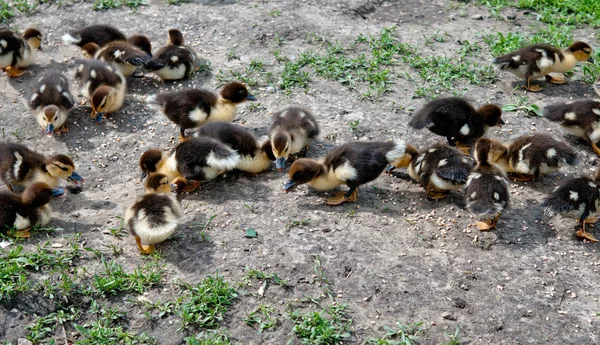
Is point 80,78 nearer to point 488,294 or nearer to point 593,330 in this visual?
point 488,294

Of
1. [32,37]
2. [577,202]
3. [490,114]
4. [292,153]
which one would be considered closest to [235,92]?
[292,153]

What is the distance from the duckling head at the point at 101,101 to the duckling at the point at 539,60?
4520mm

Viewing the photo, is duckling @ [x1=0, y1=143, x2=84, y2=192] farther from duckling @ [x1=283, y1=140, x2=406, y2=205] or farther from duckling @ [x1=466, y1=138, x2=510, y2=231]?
duckling @ [x1=466, y1=138, x2=510, y2=231]

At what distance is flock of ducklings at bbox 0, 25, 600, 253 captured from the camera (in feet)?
19.1

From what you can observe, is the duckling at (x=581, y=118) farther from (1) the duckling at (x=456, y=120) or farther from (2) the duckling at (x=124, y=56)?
(2) the duckling at (x=124, y=56)

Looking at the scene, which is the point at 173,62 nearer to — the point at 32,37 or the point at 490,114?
the point at 32,37

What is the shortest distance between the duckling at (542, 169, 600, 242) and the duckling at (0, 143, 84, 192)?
4.29 meters

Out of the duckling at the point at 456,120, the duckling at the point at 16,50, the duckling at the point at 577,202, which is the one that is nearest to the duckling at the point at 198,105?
the duckling at the point at 456,120

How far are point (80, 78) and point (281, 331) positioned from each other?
4.79 meters

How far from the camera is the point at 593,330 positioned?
16.1 feet

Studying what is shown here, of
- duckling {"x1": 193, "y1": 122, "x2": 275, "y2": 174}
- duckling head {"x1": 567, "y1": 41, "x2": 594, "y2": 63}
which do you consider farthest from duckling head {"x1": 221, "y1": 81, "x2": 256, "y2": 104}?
duckling head {"x1": 567, "y1": 41, "x2": 594, "y2": 63}

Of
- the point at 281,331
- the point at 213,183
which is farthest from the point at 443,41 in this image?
the point at 281,331

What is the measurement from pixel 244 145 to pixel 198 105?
95cm

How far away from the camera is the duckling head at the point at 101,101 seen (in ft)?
24.7
